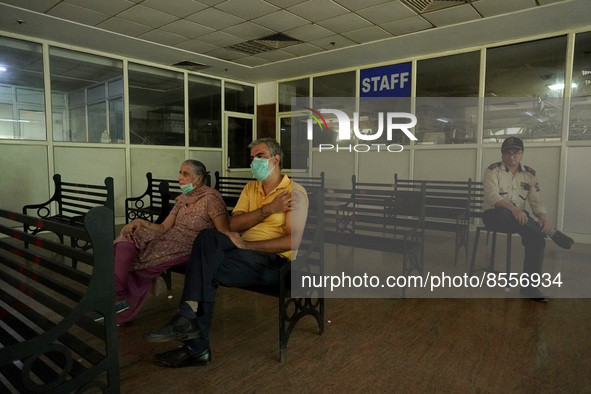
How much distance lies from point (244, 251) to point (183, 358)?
599mm

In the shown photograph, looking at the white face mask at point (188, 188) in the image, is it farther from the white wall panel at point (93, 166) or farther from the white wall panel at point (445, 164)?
the white wall panel at point (445, 164)

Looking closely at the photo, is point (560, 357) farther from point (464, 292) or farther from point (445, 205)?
point (445, 205)

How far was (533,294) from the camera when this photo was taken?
2973mm

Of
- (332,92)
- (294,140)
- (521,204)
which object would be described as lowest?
(521,204)

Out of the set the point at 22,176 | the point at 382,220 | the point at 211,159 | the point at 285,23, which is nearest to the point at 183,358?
the point at 382,220

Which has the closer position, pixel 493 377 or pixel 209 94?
pixel 493 377

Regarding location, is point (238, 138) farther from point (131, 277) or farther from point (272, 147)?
point (131, 277)

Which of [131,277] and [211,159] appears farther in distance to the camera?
[211,159]

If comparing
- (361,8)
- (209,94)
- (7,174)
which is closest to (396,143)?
(361,8)

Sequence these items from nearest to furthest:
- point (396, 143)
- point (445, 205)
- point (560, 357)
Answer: point (560, 357) → point (445, 205) → point (396, 143)

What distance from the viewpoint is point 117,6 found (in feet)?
14.3

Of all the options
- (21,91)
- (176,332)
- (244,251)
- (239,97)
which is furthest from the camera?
(239,97)

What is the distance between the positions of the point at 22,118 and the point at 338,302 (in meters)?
5.01

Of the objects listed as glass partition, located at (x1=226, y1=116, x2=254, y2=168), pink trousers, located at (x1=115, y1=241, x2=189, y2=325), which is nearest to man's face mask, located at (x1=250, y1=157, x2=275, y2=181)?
pink trousers, located at (x1=115, y1=241, x2=189, y2=325)
